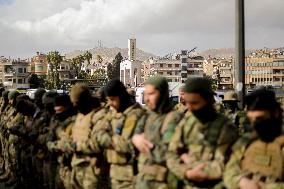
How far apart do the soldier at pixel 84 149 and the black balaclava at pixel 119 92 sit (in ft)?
2.22

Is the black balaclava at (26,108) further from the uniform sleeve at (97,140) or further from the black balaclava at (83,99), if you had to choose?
→ the uniform sleeve at (97,140)

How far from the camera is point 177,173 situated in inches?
179

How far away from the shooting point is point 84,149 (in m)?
6.58

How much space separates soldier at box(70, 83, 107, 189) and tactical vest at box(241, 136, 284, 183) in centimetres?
278

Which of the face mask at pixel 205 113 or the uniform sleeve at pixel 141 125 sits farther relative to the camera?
the uniform sleeve at pixel 141 125

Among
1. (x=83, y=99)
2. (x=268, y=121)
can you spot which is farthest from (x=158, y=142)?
(x=83, y=99)

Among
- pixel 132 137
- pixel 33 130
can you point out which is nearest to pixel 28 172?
pixel 33 130

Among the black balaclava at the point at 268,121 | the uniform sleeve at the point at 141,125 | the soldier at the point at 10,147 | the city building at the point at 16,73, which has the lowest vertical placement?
the soldier at the point at 10,147

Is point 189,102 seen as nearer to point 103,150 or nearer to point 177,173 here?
point 177,173

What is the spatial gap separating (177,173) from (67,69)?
167 metres

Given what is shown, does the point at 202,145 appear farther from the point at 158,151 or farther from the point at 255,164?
the point at 158,151

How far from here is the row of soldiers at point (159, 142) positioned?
4.05 m

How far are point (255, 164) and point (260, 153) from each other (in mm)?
100

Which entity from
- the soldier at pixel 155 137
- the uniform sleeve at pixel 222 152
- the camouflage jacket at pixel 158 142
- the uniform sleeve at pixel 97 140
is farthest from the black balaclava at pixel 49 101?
the uniform sleeve at pixel 222 152
